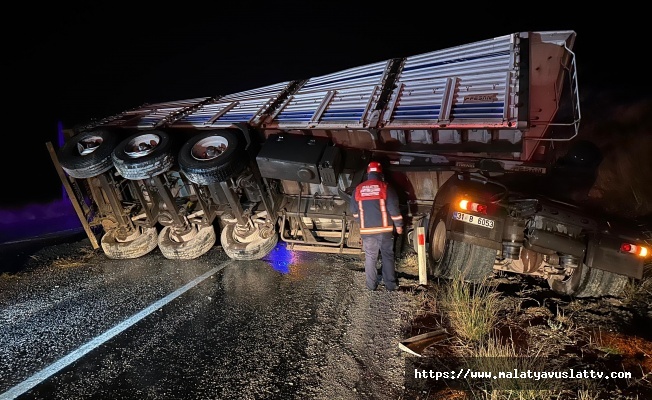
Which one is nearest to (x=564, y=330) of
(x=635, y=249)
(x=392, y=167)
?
(x=635, y=249)

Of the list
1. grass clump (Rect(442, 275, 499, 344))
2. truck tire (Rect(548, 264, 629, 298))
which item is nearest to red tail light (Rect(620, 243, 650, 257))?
truck tire (Rect(548, 264, 629, 298))

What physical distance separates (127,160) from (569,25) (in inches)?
673

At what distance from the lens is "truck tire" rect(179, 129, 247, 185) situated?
201 inches

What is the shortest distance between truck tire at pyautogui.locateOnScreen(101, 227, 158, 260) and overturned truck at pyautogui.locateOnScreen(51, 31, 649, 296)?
0.02 meters

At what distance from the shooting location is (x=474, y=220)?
161 inches

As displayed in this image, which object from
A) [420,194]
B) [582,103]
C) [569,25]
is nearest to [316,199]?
[420,194]

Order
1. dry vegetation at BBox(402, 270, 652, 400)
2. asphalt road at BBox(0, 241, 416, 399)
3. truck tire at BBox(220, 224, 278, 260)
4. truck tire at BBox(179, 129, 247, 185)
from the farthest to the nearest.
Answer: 1. truck tire at BBox(220, 224, 278, 260)
2. truck tire at BBox(179, 129, 247, 185)
3. asphalt road at BBox(0, 241, 416, 399)
4. dry vegetation at BBox(402, 270, 652, 400)

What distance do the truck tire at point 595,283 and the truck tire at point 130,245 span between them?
6.40 metres

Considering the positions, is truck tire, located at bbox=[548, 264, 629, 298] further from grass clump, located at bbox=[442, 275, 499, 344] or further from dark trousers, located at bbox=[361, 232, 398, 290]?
dark trousers, located at bbox=[361, 232, 398, 290]

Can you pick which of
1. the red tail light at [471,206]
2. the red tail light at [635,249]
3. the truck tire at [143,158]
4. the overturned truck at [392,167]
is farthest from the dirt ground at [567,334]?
the truck tire at [143,158]

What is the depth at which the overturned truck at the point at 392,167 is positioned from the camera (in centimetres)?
408

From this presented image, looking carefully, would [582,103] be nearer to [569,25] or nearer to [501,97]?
[501,97]

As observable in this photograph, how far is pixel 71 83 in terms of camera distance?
24.0 meters

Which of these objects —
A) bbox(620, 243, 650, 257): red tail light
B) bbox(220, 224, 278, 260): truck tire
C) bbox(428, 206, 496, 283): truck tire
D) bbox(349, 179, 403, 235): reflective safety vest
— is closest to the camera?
bbox(620, 243, 650, 257): red tail light
